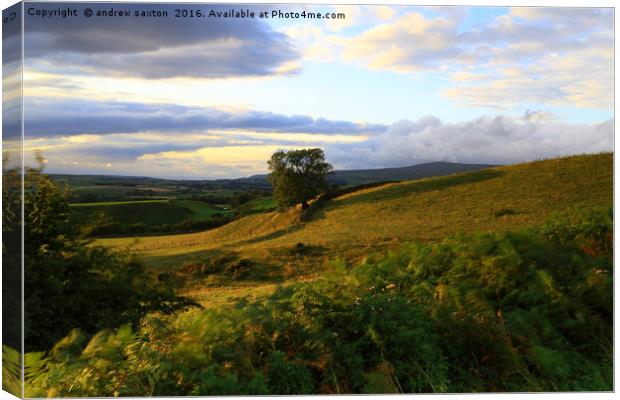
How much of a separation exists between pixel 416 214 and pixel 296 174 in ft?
4.95

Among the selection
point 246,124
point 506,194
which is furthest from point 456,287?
point 246,124

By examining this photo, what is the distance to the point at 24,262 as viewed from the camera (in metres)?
7.20

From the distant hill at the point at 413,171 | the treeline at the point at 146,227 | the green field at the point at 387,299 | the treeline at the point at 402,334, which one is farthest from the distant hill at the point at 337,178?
the treeline at the point at 402,334

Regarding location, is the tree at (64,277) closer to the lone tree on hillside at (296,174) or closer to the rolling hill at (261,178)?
the rolling hill at (261,178)

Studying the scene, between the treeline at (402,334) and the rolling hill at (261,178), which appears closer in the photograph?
the treeline at (402,334)

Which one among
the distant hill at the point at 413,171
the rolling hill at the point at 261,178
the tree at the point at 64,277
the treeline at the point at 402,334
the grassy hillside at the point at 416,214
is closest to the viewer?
the treeline at the point at 402,334

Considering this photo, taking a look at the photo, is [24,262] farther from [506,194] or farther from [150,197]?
[506,194]

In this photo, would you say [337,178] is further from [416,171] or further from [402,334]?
[402,334]

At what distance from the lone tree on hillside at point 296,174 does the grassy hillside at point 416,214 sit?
199mm

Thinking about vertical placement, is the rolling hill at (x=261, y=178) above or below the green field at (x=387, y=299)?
above

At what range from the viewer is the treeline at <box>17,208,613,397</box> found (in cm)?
691

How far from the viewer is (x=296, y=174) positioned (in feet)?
25.6

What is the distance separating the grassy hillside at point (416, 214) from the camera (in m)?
7.88

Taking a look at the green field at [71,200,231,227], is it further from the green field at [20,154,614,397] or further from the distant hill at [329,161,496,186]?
the distant hill at [329,161,496,186]
